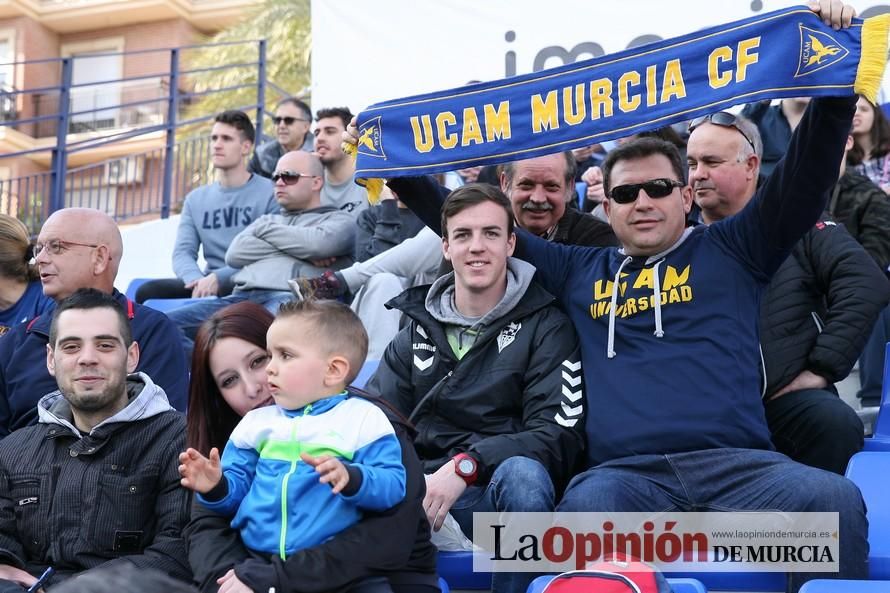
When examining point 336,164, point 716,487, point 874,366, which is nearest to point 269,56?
point 336,164

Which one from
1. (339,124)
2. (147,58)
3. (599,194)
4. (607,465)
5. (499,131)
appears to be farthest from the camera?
(147,58)

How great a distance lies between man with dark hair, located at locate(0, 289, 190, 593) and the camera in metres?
3.11

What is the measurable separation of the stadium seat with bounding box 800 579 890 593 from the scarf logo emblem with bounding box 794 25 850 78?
130cm

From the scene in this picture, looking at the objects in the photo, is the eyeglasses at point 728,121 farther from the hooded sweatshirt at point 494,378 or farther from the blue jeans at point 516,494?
the blue jeans at point 516,494

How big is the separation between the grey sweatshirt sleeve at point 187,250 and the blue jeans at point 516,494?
3.97m

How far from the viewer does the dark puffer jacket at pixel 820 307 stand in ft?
11.6

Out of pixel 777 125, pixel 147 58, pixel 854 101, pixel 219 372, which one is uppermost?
pixel 147 58

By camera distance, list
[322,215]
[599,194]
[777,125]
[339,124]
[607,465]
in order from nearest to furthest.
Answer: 1. [607,465]
2. [599,194]
3. [777,125]
4. [322,215]
5. [339,124]

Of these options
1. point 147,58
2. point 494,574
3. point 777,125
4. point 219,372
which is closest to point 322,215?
point 777,125

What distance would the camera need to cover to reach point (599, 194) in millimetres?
5164

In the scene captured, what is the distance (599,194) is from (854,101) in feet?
7.20

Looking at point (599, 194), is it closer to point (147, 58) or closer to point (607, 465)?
point (607, 465)

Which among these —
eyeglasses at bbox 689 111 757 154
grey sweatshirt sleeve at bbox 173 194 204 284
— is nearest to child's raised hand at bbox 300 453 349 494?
eyeglasses at bbox 689 111 757 154

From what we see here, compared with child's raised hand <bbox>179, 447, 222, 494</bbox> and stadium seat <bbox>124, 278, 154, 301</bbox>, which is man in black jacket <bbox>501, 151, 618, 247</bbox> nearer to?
child's raised hand <bbox>179, 447, 222, 494</bbox>
